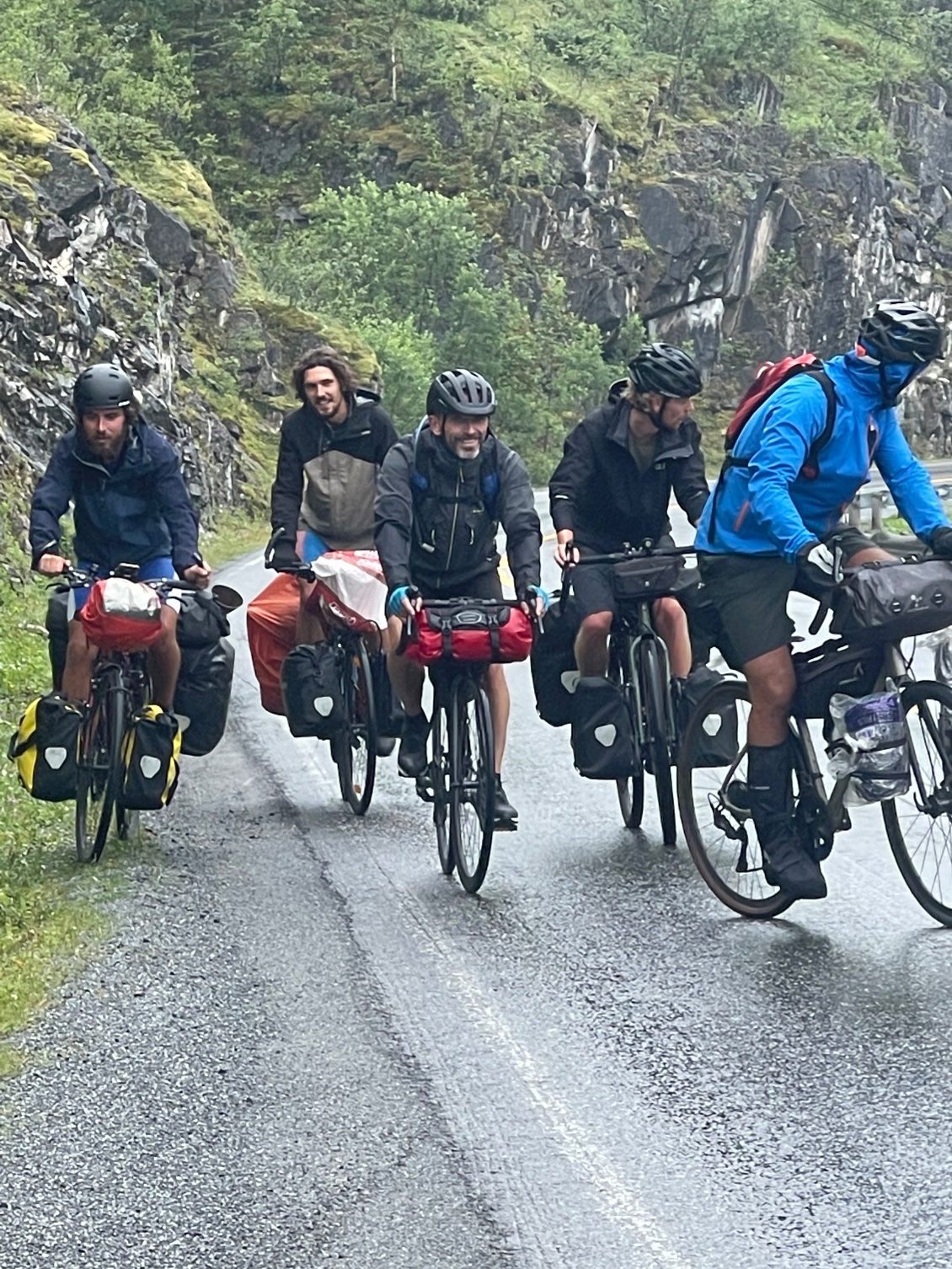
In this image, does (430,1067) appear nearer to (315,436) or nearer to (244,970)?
(244,970)

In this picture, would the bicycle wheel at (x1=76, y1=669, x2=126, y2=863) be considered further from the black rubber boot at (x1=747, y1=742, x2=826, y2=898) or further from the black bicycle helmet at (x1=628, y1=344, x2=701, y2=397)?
the black rubber boot at (x1=747, y1=742, x2=826, y2=898)

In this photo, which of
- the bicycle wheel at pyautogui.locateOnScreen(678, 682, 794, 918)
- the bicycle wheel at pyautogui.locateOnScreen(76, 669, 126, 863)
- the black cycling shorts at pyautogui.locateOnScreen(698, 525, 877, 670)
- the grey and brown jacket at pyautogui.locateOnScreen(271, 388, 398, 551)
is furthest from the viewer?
the grey and brown jacket at pyautogui.locateOnScreen(271, 388, 398, 551)

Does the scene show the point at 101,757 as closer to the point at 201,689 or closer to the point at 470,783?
the point at 201,689

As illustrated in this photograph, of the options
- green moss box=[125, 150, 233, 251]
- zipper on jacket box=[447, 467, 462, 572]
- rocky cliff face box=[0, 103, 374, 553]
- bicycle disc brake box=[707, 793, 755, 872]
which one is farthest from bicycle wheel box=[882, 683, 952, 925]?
green moss box=[125, 150, 233, 251]

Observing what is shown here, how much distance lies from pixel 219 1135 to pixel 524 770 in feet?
19.4

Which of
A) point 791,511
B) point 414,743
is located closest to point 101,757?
point 414,743

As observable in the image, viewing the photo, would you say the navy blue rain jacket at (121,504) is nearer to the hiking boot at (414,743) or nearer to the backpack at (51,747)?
the backpack at (51,747)

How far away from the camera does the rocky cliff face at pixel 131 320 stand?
26750 millimetres

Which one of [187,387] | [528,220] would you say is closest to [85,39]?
[528,220]

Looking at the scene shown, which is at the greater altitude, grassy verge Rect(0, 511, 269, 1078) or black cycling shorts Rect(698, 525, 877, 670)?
black cycling shorts Rect(698, 525, 877, 670)

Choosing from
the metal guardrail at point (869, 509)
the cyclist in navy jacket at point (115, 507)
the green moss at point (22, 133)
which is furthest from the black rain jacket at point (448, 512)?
the green moss at point (22, 133)

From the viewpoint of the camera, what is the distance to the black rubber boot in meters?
7.10

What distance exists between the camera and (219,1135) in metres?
5.26

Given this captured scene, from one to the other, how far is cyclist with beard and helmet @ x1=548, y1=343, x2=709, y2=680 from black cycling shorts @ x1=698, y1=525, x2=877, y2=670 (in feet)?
5.08
